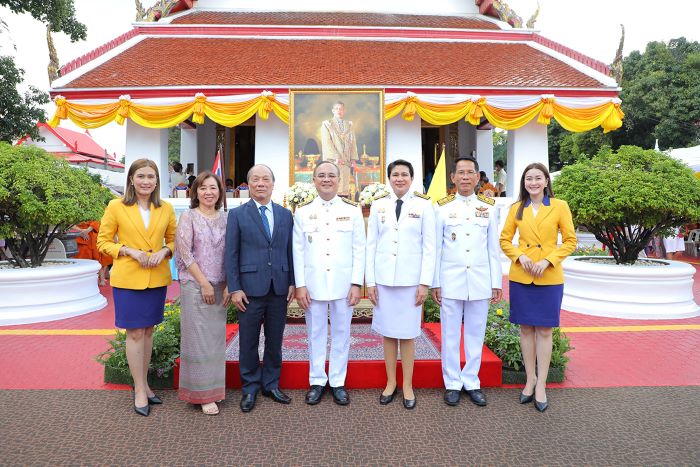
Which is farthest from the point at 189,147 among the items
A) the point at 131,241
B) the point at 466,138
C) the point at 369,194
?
the point at 131,241

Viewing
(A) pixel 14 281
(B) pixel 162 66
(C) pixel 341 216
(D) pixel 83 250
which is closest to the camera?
(C) pixel 341 216

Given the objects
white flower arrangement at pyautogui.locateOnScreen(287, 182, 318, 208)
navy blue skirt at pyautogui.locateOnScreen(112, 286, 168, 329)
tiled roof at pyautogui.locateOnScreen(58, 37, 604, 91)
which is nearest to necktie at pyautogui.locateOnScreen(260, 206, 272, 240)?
navy blue skirt at pyautogui.locateOnScreen(112, 286, 168, 329)

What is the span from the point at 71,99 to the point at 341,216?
8.49 metres

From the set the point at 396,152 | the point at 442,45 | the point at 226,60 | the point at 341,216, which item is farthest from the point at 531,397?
the point at 442,45

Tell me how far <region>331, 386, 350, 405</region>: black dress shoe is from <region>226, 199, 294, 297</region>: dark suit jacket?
842 mm

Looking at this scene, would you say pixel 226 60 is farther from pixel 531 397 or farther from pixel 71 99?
pixel 531 397

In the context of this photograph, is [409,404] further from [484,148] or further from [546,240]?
[484,148]

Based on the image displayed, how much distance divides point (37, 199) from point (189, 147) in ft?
26.9

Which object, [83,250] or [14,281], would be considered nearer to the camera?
[14,281]

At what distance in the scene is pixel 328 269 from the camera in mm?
3307

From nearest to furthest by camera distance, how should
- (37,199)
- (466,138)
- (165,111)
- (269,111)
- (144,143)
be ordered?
(37,199)
(165,111)
(269,111)
(144,143)
(466,138)

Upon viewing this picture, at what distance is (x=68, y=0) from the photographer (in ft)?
36.6

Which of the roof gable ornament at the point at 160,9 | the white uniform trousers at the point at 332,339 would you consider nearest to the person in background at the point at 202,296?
the white uniform trousers at the point at 332,339

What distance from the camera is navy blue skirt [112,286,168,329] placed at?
3.12m
